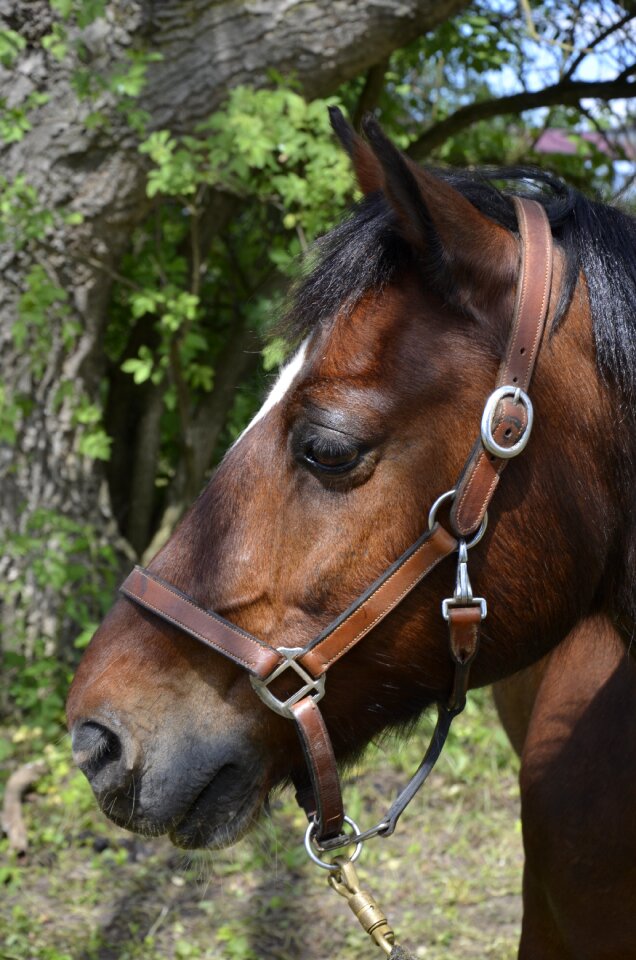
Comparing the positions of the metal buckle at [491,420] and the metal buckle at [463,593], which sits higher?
the metal buckle at [491,420]

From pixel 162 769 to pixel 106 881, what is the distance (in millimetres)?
2204

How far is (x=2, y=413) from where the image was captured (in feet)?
13.2

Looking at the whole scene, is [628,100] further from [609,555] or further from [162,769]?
[162,769]

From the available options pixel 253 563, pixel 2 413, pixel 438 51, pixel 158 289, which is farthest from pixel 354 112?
pixel 253 563

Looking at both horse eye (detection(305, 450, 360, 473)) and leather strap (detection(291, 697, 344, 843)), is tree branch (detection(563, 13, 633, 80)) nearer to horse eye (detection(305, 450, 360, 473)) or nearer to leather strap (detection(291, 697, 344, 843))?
horse eye (detection(305, 450, 360, 473))

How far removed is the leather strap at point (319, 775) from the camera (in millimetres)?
1562

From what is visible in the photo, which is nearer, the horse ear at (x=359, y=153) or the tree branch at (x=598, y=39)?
the horse ear at (x=359, y=153)

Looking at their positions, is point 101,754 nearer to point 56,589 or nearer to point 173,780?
point 173,780

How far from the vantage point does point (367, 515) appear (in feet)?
4.99

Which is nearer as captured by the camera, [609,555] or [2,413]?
[609,555]

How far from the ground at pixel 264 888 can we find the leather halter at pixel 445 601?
49.1 inches

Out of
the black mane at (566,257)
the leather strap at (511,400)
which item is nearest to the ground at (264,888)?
the leather strap at (511,400)

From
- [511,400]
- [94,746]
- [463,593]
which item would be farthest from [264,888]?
[511,400]

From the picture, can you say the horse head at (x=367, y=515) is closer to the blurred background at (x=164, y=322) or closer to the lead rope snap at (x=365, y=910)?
the lead rope snap at (x=365, y=910)
